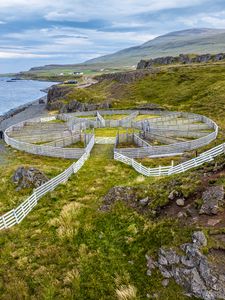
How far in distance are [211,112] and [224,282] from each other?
61510 millimetres

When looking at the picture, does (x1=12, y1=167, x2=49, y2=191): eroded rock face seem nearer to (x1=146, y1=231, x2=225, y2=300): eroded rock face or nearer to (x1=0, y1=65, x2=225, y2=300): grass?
(x1=0, y1=65, x2=225, y2=300): grass

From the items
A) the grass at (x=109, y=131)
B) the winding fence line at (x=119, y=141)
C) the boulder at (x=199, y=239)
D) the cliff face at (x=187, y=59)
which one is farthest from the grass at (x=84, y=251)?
the cliff face at (x=187, y=59)

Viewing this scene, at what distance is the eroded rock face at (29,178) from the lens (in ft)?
94.1

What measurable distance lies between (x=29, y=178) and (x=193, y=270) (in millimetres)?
18934

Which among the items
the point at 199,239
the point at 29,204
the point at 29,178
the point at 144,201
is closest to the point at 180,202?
the point at 144,201

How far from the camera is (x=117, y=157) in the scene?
37.8m

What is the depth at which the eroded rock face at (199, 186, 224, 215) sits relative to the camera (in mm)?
16823

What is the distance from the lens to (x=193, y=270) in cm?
1400

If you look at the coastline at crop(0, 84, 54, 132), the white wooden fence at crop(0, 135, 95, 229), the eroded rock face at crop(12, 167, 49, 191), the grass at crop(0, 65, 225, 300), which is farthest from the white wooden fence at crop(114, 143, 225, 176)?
the coastline at crop(0, 84, 54, 132)

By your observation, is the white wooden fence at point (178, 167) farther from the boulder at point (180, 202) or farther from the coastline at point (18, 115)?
the coastline at point (18, 115)

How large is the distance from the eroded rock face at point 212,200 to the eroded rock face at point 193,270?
2.15 metres

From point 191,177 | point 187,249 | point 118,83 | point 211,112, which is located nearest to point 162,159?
point 191,177

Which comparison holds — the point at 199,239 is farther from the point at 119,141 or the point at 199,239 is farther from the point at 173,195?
the point at 119,141

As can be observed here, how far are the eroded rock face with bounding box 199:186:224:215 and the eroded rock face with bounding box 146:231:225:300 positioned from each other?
7.05 feet
